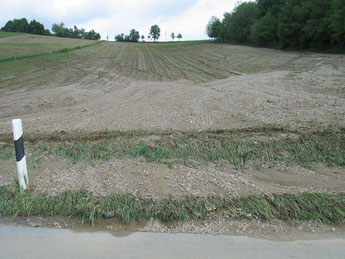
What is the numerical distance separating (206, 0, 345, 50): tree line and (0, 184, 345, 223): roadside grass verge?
2943 cm

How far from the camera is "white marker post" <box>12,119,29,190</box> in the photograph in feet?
10.8

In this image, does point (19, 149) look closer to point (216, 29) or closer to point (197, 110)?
point (197, 110)

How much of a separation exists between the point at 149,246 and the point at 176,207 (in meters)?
0.68

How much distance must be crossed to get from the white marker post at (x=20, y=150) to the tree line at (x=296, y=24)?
31162 mm

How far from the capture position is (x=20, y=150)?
337cm

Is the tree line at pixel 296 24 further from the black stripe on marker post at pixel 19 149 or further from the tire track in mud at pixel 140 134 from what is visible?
the black stripe on marker post at pixel 19 149

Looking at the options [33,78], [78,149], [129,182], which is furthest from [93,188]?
[33,78]

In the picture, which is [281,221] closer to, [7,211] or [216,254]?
[216,254]

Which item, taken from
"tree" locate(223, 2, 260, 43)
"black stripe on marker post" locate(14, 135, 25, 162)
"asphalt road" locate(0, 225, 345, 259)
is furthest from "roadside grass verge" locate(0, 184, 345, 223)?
"tree" locate(223, 2, 260, 43)

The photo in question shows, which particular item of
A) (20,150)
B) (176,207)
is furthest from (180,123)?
(20,150)

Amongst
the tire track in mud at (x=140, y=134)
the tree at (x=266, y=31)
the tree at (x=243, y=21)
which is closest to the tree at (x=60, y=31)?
the tree at (x=243, y=21)

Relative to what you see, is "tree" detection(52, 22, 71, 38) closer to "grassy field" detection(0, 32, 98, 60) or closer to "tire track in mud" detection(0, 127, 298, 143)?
"grassy field" detection(0, 32, 98, 60)

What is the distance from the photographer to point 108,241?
275cm

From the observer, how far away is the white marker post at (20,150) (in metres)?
3.28
